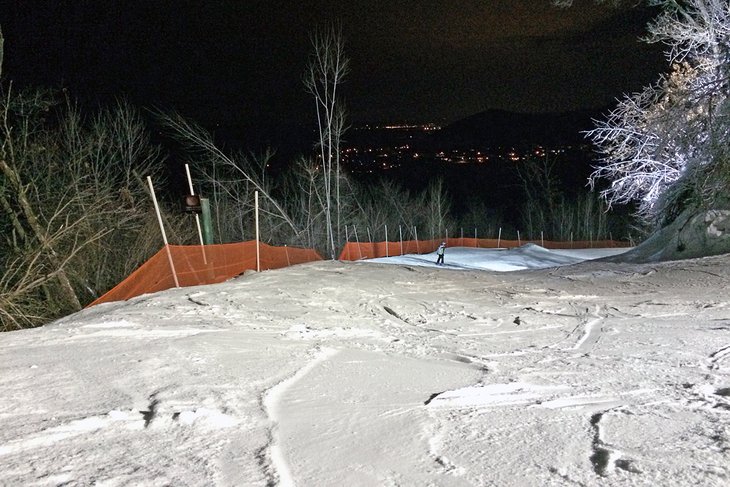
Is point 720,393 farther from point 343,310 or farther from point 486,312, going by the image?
point 343,310

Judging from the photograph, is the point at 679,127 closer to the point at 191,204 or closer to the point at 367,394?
the point at 191,204

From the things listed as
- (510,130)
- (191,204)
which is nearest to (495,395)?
(191,204)

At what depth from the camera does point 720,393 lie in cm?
482

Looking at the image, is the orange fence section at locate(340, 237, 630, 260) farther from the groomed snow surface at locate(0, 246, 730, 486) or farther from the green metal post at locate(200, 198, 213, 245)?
the groomed snow surface at locate(0, 246, 730, 486)

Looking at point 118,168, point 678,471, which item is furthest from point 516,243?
point 678,471

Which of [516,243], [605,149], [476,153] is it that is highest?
[476,153]

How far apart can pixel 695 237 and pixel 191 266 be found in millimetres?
14675

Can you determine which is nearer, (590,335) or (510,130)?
(590,335)

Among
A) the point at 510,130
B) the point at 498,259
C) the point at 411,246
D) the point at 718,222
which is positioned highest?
the point at 510,130

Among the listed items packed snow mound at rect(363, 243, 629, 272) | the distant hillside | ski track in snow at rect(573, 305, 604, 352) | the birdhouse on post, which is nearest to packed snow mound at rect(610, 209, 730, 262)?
packed snow mound at rect(363, 243, 629, 272)

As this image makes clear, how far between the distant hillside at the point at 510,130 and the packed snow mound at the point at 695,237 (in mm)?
109496

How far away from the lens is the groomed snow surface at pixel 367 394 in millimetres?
Result: 3555

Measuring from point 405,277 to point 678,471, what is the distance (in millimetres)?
10086

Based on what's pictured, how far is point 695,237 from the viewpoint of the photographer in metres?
18.0
